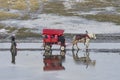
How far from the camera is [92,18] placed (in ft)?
206

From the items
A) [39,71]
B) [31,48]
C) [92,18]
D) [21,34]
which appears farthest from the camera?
[92,18]

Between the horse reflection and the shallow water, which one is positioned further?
the horse reflection

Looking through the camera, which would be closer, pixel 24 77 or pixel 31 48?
pixel 24 77

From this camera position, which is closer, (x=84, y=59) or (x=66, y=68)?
(x=66, y=68)

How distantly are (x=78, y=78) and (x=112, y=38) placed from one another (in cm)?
1933

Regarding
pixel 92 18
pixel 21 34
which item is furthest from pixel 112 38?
pixel 92 18

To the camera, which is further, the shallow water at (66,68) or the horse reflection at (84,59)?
the horse reflection at (84,59)

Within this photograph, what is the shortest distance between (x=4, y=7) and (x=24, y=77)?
51030 millimetres

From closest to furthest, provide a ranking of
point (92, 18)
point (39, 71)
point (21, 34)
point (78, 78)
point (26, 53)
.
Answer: point (78, 78) → point (39, 71) → point (26, 53) → point (21, 34) → point (92, 18)

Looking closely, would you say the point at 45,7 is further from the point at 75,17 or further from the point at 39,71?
the point at 39,71

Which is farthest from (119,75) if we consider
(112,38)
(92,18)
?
(92,18)

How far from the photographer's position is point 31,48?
40562 millimetres

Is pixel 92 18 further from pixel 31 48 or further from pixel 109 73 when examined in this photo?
pixel 109 73

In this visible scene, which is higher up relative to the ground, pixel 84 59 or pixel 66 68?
pixel 66 68
